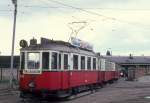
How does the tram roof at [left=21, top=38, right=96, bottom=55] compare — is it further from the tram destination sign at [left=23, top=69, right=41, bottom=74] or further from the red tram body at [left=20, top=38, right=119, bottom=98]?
the tram destination sign at [left=23, top=69, right=41, bottom=74]

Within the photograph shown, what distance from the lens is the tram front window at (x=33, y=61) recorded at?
26.2 metres

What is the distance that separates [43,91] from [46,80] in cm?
64

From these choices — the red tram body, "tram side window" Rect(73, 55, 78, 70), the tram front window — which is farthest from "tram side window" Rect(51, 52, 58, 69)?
"tram side window" Rect(73, 55, 78, 70)

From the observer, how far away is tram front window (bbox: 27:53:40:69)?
26163mm

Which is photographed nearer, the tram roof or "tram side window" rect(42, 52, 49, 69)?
"tram side window" rect(42, 52, 49, 69)

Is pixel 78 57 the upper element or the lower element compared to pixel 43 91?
upper

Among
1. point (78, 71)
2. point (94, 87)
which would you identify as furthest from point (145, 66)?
point (78, 71)

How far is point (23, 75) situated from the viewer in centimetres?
2655

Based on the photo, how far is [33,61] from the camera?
86.6ft

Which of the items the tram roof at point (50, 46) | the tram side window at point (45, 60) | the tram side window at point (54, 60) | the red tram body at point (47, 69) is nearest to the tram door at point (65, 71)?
the red tram body at point (47, 69)

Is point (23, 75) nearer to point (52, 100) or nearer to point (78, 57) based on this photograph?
point (52, 100)

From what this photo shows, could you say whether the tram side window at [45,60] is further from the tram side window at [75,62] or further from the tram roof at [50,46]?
the tram side window at [75,62]

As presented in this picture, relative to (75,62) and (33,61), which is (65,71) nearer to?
(33,61)

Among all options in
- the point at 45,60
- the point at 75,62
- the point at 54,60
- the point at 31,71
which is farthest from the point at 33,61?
the point at 75,62
